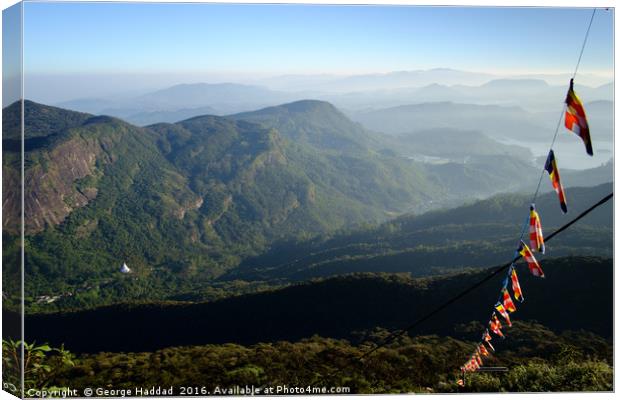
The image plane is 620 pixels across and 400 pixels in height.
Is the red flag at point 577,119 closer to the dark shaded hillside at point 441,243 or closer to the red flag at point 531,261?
the red flag at point 531,261

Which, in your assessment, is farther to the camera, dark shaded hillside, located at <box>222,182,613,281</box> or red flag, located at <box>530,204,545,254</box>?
dark shaded hillside, located at <box>222,182,613,281</box>

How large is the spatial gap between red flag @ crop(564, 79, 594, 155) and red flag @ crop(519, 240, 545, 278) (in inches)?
68.3

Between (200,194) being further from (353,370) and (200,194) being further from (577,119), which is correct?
(577,119)

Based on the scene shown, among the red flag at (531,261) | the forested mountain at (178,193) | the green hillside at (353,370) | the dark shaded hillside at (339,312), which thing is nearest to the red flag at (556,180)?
the red flag at (531,261)

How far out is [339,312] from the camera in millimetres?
17250

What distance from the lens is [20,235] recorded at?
8070 mm

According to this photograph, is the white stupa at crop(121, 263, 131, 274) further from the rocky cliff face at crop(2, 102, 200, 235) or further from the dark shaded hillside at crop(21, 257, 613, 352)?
the dark shaded hillside at crop(21, 257, 613, 352)

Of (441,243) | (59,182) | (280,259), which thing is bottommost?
(280,259)

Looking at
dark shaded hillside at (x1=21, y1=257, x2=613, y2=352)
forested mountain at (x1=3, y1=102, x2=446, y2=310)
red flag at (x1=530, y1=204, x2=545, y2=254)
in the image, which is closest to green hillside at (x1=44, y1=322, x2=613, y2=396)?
dark shaded hillside at (x1=21, y1=257, x2=613, y2=352)

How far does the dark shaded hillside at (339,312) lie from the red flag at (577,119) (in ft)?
26.4

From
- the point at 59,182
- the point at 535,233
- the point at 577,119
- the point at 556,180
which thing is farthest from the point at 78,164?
the point at 577,119

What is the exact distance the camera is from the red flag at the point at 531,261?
19.7 ft

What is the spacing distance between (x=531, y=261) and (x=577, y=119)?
1946 mm

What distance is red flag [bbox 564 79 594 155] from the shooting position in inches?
182
